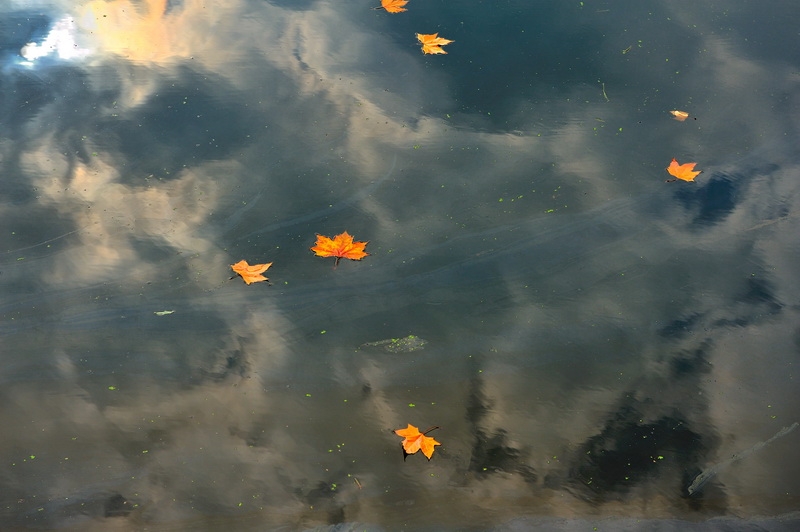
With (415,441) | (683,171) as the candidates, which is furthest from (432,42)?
(415,441)

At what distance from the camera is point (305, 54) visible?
13.3 feet

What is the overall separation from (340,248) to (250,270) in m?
0.38

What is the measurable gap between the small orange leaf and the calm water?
0.09 meters

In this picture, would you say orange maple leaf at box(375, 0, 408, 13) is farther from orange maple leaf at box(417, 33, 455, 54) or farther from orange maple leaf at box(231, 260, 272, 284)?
orange maple leaf at box(231, 260, 272, 284)

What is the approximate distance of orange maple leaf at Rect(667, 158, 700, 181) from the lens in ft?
11.2

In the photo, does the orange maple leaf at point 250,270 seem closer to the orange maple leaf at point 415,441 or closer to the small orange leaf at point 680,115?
the orange maple leaf at point 415,441

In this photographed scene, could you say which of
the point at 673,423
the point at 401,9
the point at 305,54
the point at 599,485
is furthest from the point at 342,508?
the point at 401,9

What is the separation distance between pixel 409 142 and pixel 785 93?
207 centimetres

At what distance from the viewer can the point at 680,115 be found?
3.75 m

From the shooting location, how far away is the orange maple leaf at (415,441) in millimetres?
2459

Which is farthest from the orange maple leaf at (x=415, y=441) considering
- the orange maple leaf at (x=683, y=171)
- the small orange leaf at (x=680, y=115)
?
the small orange leaf at (x=680, y=115)

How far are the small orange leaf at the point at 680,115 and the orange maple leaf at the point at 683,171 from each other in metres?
0.38

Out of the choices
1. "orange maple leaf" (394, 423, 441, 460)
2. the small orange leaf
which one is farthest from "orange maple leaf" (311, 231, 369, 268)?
the small orange leaf

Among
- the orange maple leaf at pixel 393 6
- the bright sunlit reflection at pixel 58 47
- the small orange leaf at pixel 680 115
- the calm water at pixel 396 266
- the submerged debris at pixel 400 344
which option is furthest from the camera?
the orange maple leaf at pixel 393 6
